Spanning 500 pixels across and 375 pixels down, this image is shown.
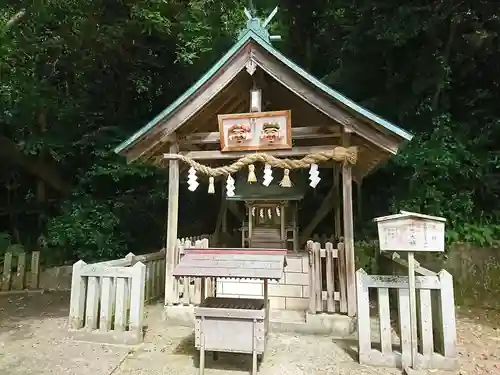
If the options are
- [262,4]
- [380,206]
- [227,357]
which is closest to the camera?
[227,357]

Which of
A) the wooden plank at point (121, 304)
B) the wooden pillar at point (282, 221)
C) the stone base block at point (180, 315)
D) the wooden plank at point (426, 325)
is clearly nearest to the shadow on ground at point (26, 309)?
the wooden plank at point (121, 304)

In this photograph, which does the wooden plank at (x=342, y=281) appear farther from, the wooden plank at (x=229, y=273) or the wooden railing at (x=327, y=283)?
the wooden plank at (x=229, y=273)

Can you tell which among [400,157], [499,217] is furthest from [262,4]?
[499,217]

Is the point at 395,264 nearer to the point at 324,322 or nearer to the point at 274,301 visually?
the point at 324,322

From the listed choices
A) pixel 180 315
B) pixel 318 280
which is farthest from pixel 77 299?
pixel 318 280

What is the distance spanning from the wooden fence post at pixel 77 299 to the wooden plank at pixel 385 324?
14.0 ft

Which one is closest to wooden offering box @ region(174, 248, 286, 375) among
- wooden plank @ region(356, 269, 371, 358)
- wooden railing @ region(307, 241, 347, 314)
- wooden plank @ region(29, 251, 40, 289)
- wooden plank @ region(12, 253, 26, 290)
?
wooden plank @ region(356, 269, 371, 358)

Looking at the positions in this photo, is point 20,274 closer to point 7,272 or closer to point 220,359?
point 7,272

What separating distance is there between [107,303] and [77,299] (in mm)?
501

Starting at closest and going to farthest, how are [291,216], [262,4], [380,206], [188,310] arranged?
[188,310]
[291,216]
[380,206]
[262,4]

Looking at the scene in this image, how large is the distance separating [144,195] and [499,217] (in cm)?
1002

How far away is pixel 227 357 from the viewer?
479 centimetres

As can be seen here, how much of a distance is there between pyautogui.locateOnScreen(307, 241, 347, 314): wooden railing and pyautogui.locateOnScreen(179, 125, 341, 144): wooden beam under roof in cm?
194

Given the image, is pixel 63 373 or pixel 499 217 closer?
pixel 63 373
